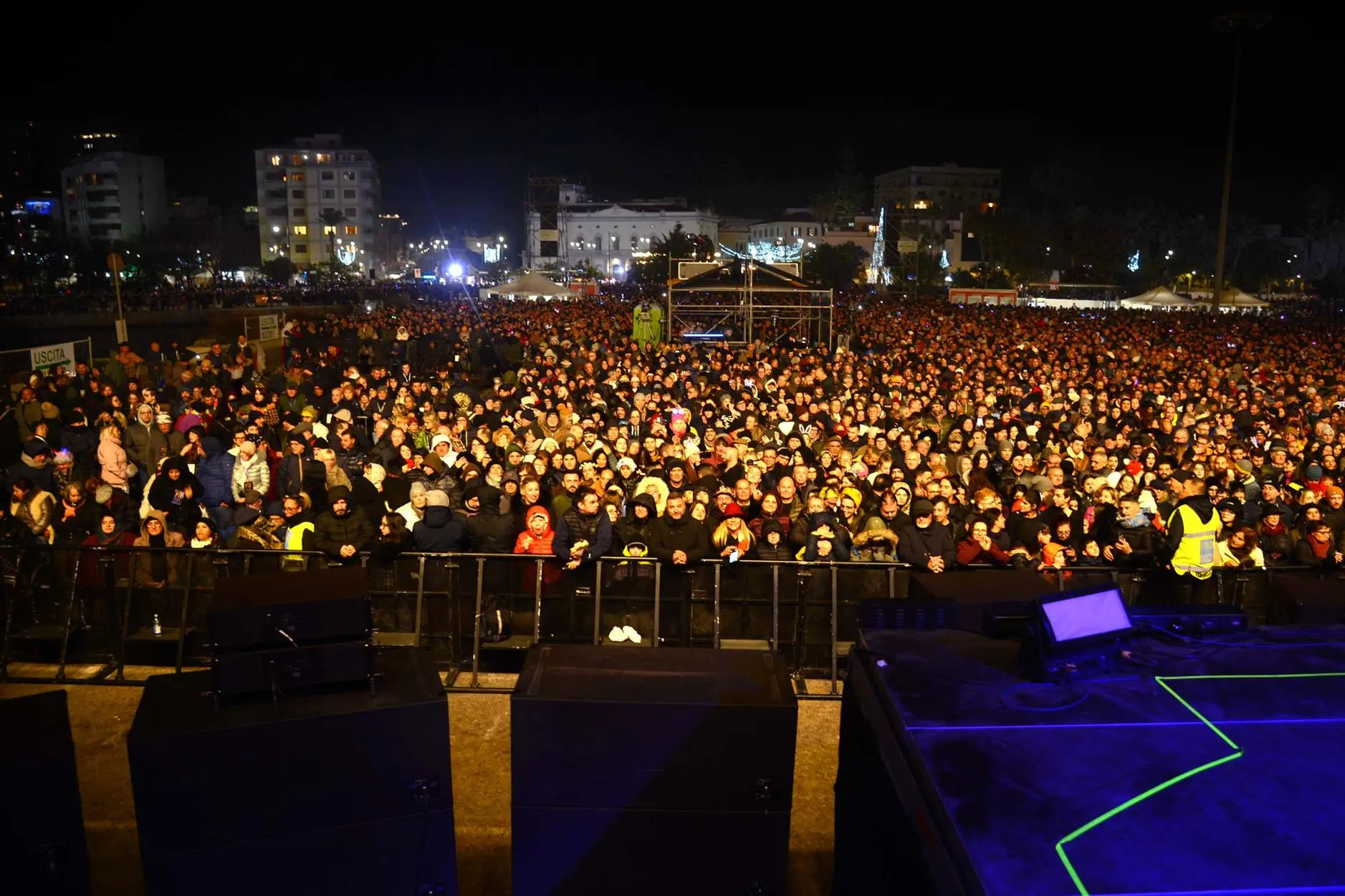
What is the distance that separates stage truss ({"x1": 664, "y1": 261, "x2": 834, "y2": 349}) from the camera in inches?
866

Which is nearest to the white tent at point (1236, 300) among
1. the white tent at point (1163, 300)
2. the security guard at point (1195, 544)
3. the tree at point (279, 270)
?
the white tent at point (1163, 300)

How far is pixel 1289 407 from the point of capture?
13.3 meters

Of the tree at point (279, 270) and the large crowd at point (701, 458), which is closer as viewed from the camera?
the large crowd at point (701, 458)

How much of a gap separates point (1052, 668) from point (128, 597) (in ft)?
20.0

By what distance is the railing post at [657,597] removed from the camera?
6.29m

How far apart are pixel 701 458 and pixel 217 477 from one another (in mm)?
4946

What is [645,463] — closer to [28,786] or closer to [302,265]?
[28,786]

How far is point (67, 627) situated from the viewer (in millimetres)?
6359

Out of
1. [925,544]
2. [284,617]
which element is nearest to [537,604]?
[925,544]

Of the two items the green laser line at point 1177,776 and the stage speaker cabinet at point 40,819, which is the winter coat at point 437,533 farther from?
the green laser line at point 1177,776

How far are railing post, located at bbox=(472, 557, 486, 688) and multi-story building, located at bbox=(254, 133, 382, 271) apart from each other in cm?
11427

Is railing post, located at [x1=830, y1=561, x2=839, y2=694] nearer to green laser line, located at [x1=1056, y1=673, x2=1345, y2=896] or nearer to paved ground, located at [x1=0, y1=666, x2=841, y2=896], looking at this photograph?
paved ground, located at [x1=0, y1=666, x2=841, y2=896]

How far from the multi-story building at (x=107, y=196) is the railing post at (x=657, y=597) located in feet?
376

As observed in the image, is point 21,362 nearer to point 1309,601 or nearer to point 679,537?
point 679,537
